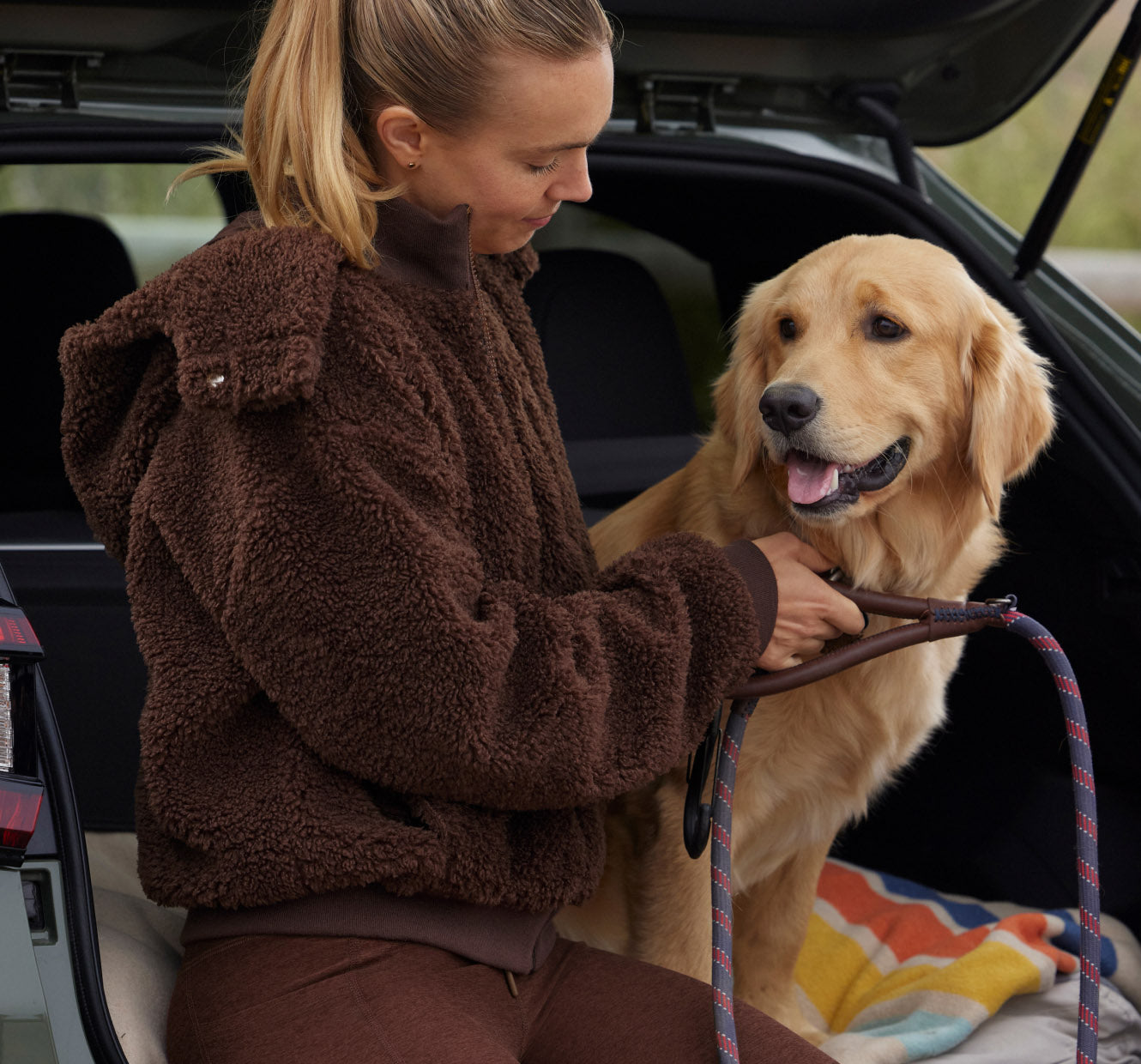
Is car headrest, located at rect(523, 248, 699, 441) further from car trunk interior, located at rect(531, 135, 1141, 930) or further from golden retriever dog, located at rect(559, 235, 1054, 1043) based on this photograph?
golden retriever dog, located at rect(559, 235, 1054, 1043)

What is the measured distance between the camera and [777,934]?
1897 millimetres

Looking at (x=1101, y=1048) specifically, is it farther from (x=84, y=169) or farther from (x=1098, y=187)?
(x=1098, y=187)

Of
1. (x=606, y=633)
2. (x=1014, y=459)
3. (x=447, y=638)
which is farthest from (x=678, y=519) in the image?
(x=447, y=638)

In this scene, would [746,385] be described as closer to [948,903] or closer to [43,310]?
[948,903]

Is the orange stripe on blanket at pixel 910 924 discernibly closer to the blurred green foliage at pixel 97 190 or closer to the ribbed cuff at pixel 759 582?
the ribbed cuff at pixel 759 582

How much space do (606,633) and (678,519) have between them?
65cm

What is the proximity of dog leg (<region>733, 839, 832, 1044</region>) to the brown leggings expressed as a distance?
2.10ft

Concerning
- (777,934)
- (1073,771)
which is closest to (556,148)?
(1073,771)

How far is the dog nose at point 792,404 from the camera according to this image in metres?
1.40

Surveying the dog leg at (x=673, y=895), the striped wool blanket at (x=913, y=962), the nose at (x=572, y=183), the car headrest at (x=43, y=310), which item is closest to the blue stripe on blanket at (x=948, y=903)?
the striped wool blanket at (x=913, y=962)

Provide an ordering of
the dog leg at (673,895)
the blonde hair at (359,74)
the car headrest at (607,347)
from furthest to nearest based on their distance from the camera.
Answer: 1. the car headrest at (607,347)
2. the dog leg at (673,895)
3. the blonde hair at (359,74)

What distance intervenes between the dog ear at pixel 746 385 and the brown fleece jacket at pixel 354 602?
1.32 feet

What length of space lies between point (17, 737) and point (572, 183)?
783 mm

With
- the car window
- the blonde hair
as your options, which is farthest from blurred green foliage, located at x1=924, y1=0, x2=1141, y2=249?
the blonde hair
